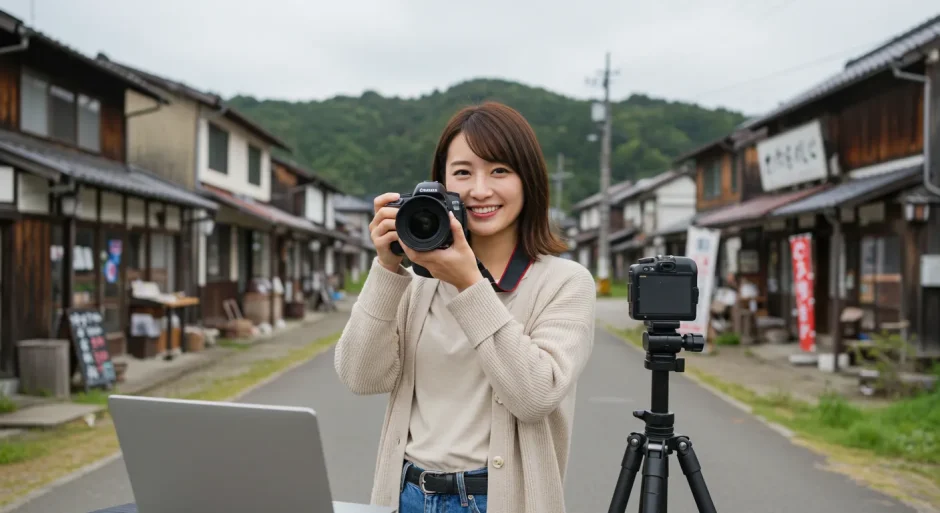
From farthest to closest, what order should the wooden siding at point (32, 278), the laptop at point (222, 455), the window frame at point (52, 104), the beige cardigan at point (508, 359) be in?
the window frame at point (52, 104) < the wooden siding at point (32, 278) < the beige cardigan at point (508, 359) < the laptop at point (222, 455)

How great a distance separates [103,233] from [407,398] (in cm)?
1191

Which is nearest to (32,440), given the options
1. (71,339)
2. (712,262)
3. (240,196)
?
(71,339)

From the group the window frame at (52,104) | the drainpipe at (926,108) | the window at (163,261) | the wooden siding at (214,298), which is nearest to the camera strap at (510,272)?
the window frame at (52,104)

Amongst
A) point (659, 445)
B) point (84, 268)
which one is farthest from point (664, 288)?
point (84, 268)

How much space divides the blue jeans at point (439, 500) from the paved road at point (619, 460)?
3397 mm

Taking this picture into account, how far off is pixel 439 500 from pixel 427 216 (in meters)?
0.65

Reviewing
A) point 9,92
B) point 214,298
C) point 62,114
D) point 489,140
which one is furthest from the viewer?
point 214,298

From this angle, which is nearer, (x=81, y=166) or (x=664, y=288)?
(x=664, y=288)

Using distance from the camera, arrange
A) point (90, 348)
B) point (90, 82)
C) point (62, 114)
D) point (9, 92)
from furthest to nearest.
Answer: point (90, 82) → point (62, 114) → point (9, 92) → point (90, 348)

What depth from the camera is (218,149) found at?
19.1 meters

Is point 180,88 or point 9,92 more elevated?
point 180,88

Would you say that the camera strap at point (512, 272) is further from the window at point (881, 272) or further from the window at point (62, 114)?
the window at point (881, 272)

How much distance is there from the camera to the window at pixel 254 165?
72.1ft

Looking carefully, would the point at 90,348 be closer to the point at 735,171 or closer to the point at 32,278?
the point at 32,278
